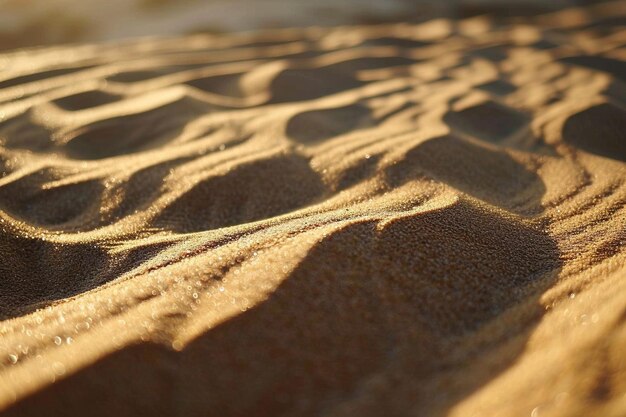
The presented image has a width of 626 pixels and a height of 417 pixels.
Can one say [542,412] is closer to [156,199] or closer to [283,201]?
[283,201]

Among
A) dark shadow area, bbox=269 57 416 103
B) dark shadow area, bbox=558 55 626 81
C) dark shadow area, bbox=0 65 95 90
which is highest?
dark shadow area, bbox=0 65 95 90

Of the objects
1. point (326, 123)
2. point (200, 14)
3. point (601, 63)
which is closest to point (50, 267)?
point (326, 123)

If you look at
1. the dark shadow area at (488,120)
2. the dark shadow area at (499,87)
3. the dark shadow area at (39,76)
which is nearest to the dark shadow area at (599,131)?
the dark shadow area at (488,120)

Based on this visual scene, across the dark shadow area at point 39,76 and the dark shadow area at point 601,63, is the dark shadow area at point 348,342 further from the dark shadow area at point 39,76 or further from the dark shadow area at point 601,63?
the dark shadow area at point 601,63

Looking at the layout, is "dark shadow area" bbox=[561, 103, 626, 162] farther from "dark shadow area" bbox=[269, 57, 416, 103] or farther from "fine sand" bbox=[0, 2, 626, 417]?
"dark shadow area" bbox=[269, 57, 416, 103]

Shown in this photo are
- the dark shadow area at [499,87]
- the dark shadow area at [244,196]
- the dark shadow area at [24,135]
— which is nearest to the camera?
the dark shadow area at [244,196]

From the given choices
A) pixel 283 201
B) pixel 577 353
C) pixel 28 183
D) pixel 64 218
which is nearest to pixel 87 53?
pixel 28 183

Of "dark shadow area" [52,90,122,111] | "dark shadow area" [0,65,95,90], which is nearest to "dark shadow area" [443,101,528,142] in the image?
"dark shadow area" [52,90,122,111]
